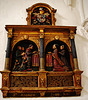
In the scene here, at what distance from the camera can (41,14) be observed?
604 centimetres

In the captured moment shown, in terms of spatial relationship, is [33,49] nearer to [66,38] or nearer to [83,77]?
[66,38]

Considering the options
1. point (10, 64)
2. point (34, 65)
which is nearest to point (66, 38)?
point (34, 65)

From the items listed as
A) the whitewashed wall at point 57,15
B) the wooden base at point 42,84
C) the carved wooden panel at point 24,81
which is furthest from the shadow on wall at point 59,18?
the carved wooden panel at point 24,81

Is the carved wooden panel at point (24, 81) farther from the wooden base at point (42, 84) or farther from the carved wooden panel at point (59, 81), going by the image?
the carved wooden panel at point (59, 81)

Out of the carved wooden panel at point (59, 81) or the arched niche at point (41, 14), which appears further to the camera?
the arched niche at point (41, 14)

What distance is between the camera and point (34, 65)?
5.01 metres

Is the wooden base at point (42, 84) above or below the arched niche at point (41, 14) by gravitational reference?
below

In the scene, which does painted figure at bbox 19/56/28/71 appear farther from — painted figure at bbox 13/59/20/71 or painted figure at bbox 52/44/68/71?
painted figure at bbox 52/44/68/71

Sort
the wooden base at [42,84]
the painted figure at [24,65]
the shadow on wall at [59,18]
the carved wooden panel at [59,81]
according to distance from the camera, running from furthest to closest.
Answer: the shadow on wall at [59,18]
the painted figure at [24,65]
the carved wooden panel at [59,81]
the wooden base at [42,84]

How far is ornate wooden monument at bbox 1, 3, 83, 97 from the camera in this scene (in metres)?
4.62

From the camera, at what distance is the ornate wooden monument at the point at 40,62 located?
462cm

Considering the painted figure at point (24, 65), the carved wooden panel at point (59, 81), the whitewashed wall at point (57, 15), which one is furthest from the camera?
the whitewashed wall at point (57, 15)

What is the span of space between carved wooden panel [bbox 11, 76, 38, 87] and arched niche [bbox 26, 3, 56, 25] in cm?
226

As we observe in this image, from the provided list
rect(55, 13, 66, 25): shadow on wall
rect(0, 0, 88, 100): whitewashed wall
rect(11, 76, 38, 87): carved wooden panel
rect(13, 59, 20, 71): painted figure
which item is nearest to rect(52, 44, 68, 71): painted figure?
rect(11, 76, 38, 87): carved wooden panel
